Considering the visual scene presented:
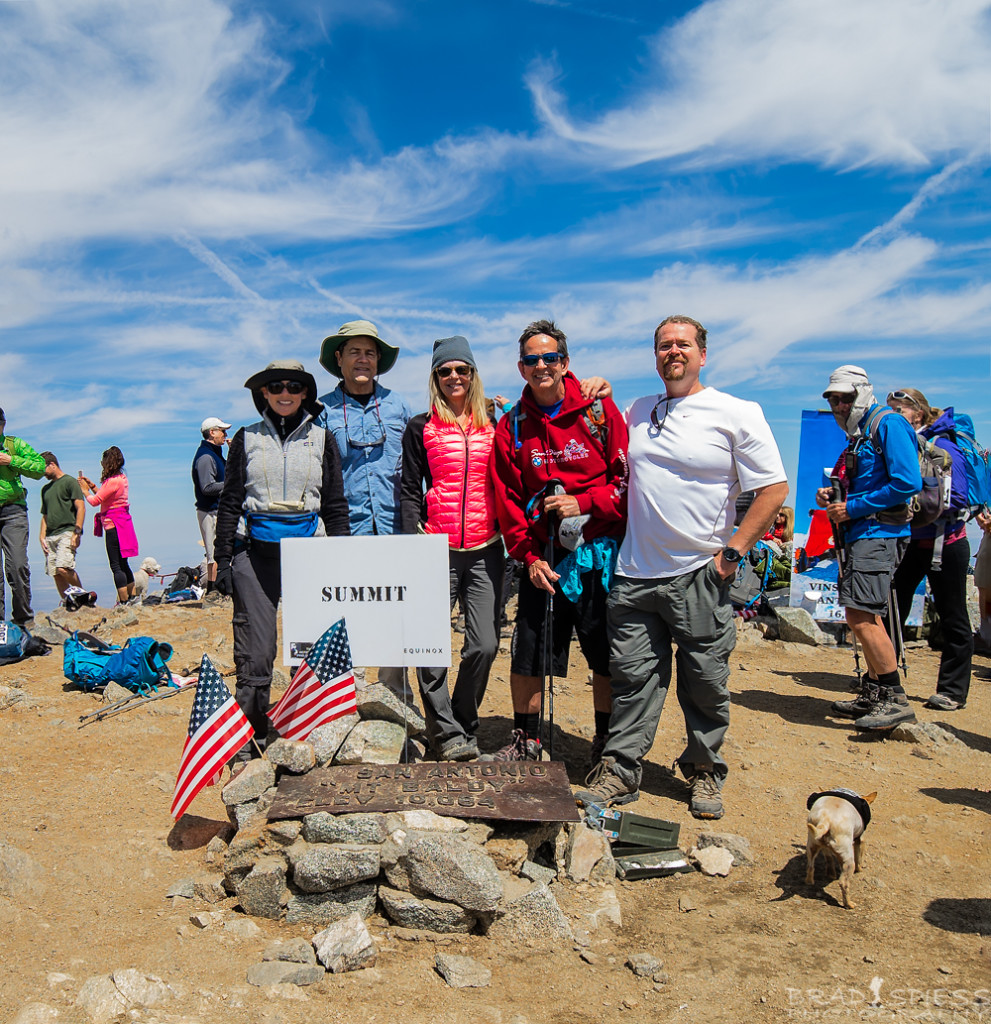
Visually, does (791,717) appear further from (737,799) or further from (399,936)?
(399,936)

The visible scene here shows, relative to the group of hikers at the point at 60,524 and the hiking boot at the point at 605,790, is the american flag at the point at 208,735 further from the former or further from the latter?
the group of hikers at the point at 60,524

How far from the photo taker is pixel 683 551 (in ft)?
15.5

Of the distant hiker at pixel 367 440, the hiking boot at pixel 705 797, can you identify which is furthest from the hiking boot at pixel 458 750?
the hiking boot at pixel 705 797

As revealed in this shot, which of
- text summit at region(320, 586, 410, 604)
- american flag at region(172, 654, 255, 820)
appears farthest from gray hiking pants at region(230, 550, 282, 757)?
american flag at region(172, 654, 255, 820)

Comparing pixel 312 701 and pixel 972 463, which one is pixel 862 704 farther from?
pixel 312 701

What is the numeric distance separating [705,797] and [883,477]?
2.97 m

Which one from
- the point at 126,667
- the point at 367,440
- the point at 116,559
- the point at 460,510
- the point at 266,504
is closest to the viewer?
the point at 460,510

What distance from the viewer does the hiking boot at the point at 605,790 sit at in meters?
4.82

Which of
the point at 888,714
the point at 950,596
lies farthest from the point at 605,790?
the point at 950,596

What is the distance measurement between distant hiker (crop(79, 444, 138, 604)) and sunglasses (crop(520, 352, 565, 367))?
10588 mm

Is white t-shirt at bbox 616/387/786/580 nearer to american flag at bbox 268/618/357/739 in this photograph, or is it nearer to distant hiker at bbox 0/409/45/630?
american flag at bbox 268/618/357/739

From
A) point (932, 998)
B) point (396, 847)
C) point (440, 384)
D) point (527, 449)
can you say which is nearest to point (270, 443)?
point (440, 384)

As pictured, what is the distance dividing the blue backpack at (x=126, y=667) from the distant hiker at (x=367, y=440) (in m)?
3.40

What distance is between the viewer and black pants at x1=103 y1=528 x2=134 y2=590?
44.5 ft
